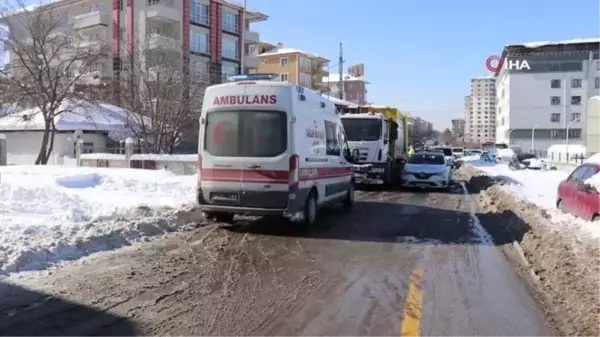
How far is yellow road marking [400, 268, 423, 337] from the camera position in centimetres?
494

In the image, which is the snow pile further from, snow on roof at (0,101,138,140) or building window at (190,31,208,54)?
building window at (190,31,208,54)

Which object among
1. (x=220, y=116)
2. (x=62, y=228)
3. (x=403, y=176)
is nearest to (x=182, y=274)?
→ (x=62, y=228)

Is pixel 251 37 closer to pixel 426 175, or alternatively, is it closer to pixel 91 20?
pixel 91 20

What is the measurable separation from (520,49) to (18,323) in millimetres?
102458

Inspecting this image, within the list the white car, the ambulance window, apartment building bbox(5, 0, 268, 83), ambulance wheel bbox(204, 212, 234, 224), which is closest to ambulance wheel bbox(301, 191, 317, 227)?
the ambulance window

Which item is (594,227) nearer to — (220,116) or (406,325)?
(406,325)

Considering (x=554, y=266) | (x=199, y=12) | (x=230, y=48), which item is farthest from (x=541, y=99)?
(x=554, y=266)

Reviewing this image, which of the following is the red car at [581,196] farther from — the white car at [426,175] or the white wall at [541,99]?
the white wall at [541,99]

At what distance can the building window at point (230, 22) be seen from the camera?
62.6m

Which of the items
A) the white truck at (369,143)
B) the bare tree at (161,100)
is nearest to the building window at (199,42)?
the bare tree at (161,100)

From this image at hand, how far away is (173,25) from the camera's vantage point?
55438 millimetres

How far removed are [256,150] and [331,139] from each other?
2875 millimetres

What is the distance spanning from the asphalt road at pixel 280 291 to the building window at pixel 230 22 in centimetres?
5618

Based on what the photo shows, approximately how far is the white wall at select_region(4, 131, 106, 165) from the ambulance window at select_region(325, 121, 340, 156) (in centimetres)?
2936
